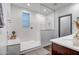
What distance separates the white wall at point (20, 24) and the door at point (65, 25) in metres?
0.30

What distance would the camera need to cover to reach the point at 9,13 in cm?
138

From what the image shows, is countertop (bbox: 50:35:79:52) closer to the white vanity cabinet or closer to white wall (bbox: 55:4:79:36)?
white wall (bbox: 55:4:79:36)

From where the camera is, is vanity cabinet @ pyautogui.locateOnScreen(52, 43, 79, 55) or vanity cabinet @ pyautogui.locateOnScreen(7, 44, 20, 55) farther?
vanity cabinet @ pyautogui.locateOnScreen(7, 44, 20, 55)

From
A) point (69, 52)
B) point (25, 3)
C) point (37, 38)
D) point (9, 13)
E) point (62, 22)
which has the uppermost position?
point (25, 3)

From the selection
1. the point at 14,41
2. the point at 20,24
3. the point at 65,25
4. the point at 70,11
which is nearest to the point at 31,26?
the point at 20,24

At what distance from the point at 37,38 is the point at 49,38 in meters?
0.19

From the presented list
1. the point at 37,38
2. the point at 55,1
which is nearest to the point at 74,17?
the point at 55,1

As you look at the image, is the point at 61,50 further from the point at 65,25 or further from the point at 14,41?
the point at 14,41

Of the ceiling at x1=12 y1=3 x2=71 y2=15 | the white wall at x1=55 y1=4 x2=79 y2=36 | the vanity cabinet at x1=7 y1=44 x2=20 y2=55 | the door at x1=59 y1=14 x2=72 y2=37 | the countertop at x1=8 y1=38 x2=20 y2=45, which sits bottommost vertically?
the vanity cabinet at x1=7 y1=44 x2=20 y2=55

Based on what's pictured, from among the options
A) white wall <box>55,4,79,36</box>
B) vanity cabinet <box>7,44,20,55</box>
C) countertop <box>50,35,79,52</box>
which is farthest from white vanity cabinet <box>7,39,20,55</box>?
white wall <box>55,4,79,36</box>

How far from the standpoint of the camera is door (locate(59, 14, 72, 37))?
1.37 meters

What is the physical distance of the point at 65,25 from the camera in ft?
4.62

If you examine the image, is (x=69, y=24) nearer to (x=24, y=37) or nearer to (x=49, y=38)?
(x=49, y=38)

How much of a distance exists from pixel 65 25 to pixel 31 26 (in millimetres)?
528
